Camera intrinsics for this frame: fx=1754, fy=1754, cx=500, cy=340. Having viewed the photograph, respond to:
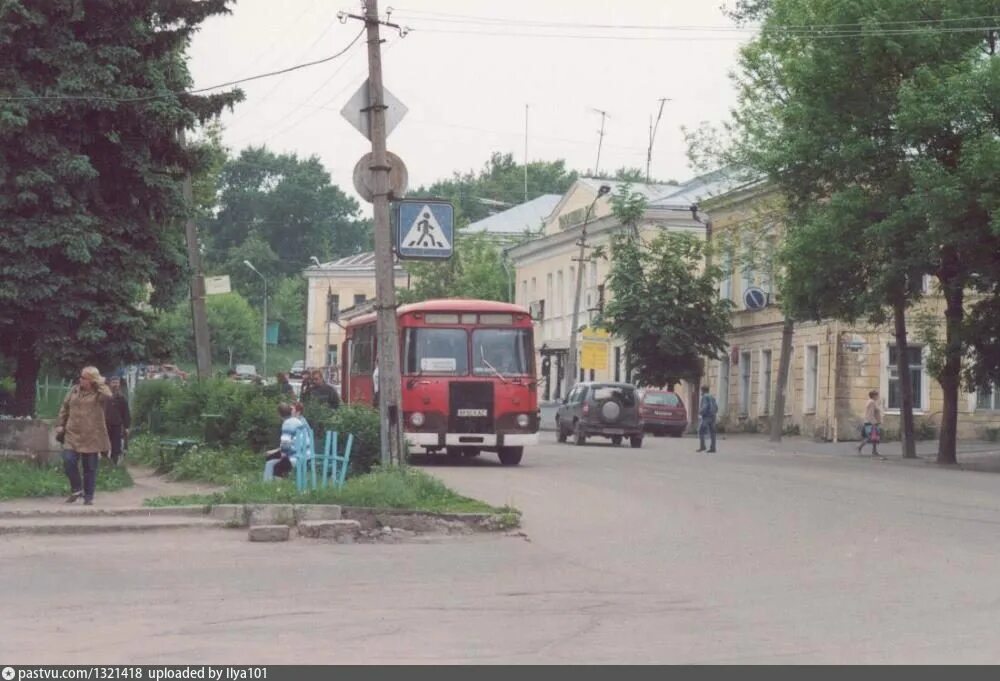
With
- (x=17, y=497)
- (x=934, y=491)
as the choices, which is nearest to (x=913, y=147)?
(x=934, y=491)

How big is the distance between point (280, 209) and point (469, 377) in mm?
89546

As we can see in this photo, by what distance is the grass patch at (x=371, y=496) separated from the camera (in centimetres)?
1917

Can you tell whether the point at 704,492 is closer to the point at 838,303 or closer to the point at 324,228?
the point at 838,303

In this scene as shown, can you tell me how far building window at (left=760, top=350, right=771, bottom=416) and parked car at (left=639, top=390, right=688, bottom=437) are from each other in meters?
5.19

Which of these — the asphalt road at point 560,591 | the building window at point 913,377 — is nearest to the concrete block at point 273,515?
the asphalt road at point 560,591

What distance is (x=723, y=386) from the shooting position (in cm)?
6956

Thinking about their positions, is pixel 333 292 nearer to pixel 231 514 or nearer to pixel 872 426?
pixel 872 426

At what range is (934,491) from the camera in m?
27.0

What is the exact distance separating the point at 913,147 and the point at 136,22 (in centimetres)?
1781

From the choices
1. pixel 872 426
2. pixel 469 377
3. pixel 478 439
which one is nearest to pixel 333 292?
pixel 872 426

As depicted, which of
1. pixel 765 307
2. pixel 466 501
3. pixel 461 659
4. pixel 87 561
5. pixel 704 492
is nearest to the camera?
pixel 461 659

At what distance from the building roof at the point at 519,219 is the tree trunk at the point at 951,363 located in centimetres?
7143

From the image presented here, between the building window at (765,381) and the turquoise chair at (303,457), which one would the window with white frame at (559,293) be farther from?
the turquoise chair at (303,457)

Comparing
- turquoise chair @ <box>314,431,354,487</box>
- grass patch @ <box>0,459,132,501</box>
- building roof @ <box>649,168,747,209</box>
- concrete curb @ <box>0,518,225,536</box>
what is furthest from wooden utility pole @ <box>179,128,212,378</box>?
building roof @ <box>649,168,747,209</box>
